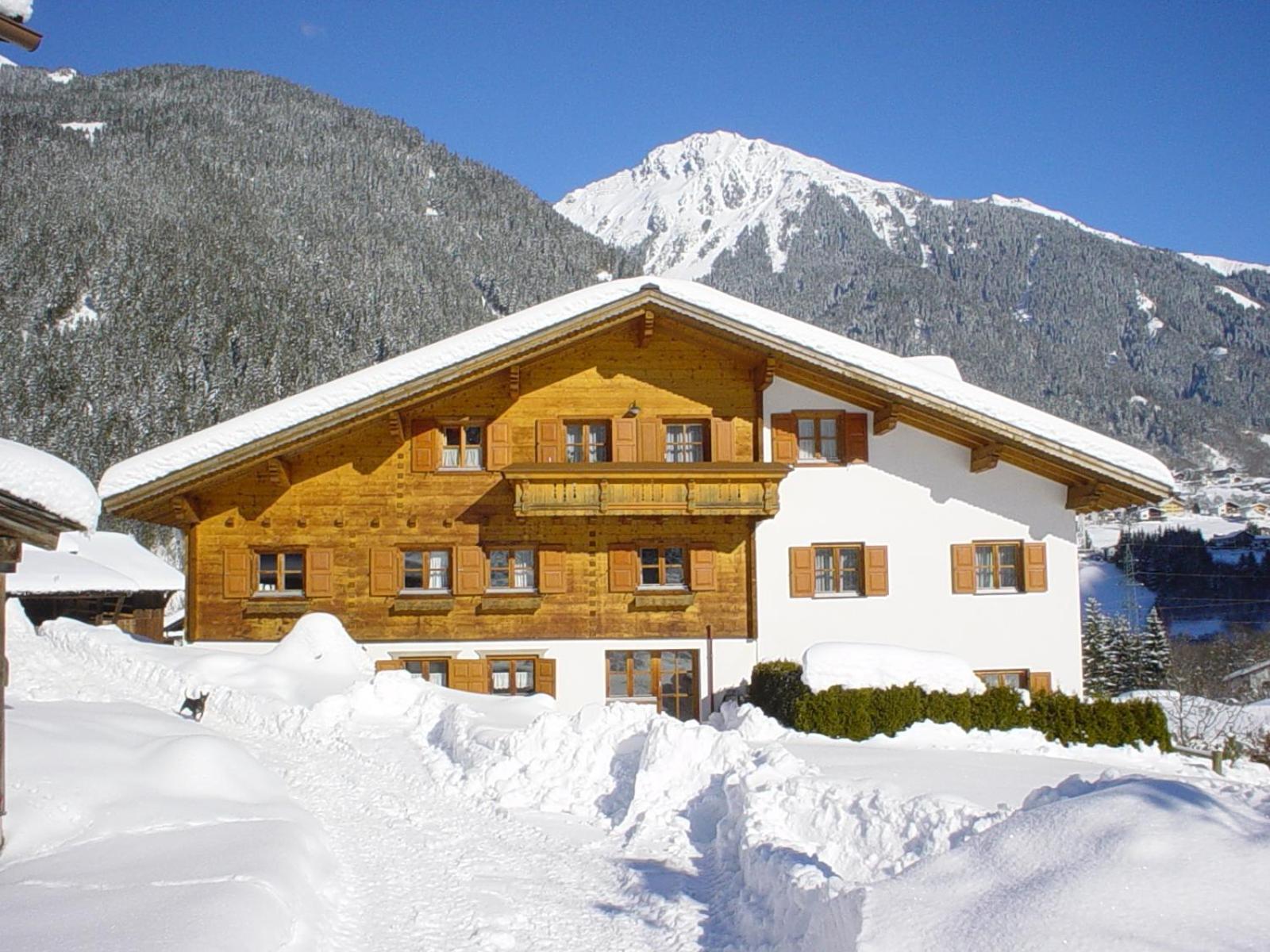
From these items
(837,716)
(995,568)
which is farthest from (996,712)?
(995,568)

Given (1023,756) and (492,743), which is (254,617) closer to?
(492,743)

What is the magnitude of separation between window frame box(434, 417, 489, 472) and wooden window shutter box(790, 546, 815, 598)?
6.49 metres

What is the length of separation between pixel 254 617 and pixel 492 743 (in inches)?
366

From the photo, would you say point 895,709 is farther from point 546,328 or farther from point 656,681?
point 546,328

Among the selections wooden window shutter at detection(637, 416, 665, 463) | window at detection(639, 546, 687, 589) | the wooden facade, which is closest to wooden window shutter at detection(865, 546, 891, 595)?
the wooden facade

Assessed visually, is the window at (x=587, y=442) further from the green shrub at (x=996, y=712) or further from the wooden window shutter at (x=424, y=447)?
the green shrub at (x=996, y=712)

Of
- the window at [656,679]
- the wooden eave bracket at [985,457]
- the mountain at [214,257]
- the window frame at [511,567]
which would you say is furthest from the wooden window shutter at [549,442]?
the mountain at [214,257]

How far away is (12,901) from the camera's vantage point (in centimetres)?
676

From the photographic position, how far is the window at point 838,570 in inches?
821

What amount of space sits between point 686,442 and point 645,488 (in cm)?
189

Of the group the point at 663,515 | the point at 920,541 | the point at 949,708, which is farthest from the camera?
the point at 920,541

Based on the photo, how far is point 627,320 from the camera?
2056 cm

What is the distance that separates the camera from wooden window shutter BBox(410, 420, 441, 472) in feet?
68.0

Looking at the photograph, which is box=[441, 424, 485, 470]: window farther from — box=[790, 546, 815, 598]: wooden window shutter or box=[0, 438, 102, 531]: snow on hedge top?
box=[0, 438, 102, 531]: snow on hedge top
